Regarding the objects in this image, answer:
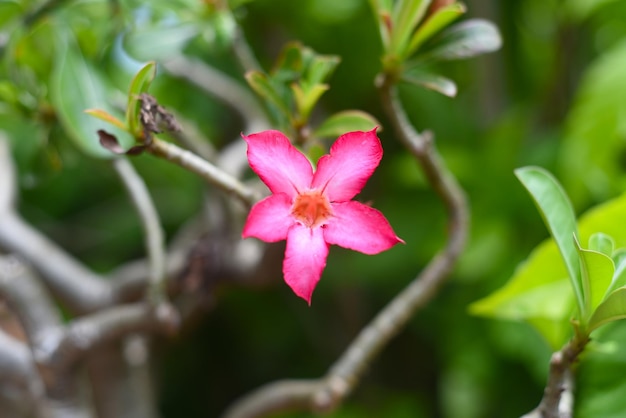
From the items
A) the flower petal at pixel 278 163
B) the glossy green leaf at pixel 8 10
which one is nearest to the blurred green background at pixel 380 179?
the glossy green leaf at pixel 8 10

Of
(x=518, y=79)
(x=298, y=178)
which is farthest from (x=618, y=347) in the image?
(x=518, y=79)

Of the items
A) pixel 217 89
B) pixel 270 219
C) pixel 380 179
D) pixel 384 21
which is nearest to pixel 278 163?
pixel 270 219

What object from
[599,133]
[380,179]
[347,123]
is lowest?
[380,179]

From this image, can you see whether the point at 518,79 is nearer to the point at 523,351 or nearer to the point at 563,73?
the point at 563,73

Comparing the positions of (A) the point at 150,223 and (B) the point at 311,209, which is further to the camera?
(A) the point at 150,223

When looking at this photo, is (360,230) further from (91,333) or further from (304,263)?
(91,333)

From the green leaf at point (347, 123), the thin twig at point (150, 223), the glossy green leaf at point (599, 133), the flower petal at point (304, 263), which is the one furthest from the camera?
the glossy green leaf at point (599, 133)

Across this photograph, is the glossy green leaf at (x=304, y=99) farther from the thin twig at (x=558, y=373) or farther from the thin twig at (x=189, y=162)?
the thin twig at (x=558, y=373)
